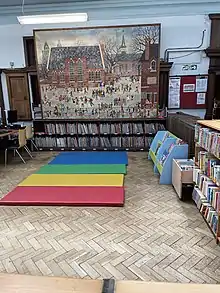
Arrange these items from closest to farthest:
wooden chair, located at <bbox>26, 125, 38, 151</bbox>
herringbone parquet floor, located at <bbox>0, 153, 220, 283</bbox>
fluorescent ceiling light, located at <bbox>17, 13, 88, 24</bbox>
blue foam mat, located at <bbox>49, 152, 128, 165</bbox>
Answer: herringbone parquet floor, located at <bbox>0, 153, 220, 283</bbox> → fluorescent ceiling light, located at <bbox>17, 13, 88, 24</bbox> → blue foam mat, located at <bbox>49, 152, 128, 165</bbox> → wooden chair, located at <bbox>26, 125, 38, 151</bbox>

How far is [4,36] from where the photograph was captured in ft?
22.0

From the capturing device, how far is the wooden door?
6.73 m

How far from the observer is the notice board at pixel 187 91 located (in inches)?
252

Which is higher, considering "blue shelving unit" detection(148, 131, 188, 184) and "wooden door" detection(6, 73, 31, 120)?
"wooden door" detection(6, 73, 31, 120)

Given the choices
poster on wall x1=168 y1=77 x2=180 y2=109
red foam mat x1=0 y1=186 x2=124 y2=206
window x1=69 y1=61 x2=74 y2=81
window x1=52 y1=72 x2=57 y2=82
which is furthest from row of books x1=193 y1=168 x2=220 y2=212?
window x1=52 y1=72 x2=57 y2=82

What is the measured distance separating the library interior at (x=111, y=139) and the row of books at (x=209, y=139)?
0.9 inches

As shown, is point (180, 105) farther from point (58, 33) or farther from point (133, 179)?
point (58, 33)

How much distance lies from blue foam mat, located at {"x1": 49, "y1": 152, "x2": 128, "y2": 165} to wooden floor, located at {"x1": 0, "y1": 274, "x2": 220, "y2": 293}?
4387 millimetres

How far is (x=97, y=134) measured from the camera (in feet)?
21.5

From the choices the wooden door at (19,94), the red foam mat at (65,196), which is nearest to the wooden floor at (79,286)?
the red foam mat at (65,196)

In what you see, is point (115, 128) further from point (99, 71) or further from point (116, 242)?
point (116, 242)

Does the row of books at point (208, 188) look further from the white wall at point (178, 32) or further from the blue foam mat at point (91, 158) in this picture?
the white wall at point (178, 32)

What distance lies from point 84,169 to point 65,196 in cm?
132

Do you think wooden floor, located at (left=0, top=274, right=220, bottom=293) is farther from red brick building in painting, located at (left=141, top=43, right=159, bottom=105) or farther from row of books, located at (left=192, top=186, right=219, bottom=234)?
red brick building in painting, located at (left=141, top=43, right=159, bottom=105)
